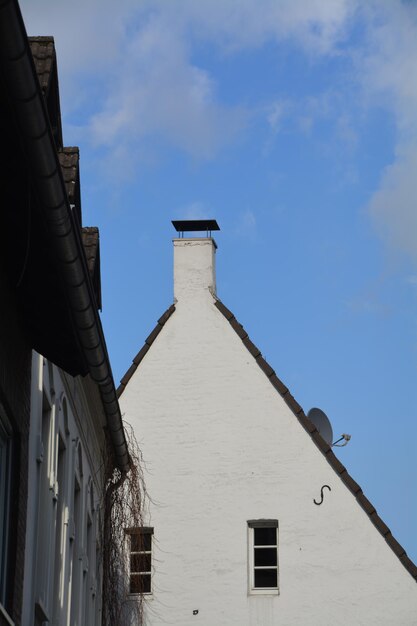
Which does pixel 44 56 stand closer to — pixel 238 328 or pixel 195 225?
pixel 238 328

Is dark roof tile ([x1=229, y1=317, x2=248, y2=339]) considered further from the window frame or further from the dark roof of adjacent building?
the window frame

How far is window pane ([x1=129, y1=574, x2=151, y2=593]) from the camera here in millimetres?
25375

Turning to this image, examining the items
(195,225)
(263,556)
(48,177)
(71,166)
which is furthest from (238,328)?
(48,177)

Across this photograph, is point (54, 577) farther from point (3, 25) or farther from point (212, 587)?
point (212, 587)

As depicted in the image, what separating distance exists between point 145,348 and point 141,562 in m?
4.01

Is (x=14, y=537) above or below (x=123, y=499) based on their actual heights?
below

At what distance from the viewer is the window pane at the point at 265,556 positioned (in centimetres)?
2561

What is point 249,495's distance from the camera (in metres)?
25.9

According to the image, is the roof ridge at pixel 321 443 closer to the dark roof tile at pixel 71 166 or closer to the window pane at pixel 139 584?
the window pane at pixel 139 584

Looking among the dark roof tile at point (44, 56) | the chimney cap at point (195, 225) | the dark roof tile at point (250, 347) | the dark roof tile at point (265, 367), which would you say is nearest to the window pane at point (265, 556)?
the dark roof tile at point (265, 367)

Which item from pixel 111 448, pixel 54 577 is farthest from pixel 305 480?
pixel 54 577

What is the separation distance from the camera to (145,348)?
2700cm

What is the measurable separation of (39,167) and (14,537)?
3561 millimetres

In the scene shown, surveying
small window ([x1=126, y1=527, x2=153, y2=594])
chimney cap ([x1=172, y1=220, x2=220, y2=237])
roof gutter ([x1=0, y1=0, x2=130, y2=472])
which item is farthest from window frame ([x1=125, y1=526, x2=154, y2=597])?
roof gutter ([x1=0, y1=0, x2=130, y2=472])
